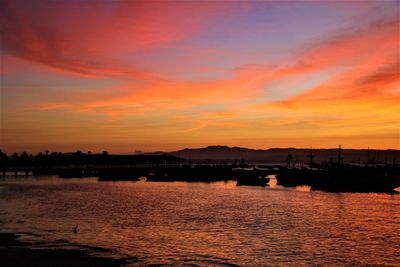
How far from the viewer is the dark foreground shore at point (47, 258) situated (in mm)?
26731

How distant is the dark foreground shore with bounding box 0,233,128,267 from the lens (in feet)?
87.7

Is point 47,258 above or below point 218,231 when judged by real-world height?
below

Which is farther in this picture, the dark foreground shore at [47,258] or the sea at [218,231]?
the sea at [218,231]

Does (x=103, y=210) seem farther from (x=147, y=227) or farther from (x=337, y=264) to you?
(x=337, y=264)

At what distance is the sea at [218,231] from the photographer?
30141mm

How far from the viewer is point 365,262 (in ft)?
95.3

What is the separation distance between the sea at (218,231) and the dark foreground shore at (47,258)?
4.28 feet

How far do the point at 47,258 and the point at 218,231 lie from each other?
1691cm

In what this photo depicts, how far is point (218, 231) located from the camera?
4009cm

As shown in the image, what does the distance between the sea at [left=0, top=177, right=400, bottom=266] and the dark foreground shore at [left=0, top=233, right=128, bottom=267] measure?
1.30 metres

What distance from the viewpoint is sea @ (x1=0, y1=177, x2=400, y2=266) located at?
30.1 metres

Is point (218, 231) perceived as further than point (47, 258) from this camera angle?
Yes

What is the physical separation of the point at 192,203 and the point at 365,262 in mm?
39033

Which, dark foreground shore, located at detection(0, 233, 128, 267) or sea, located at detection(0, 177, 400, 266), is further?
sea, located at detection(0, 177, 400, 266)
